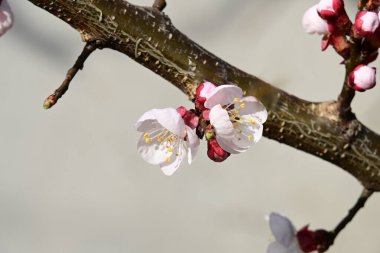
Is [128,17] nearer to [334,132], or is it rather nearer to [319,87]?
[334,132]

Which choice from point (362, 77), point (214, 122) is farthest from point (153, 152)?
point (362, 77)

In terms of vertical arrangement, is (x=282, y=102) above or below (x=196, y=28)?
below

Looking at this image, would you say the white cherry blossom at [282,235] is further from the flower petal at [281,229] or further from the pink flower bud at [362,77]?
the pink flower bud at [362,77]

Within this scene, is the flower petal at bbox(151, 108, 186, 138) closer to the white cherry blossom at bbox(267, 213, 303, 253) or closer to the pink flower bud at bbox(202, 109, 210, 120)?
the pink flower bud at bbox(202, 109, 210, 120)

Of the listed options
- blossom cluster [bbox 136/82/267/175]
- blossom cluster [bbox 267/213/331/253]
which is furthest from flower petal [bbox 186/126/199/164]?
blossom cluster [bbox 267/213/331/253]

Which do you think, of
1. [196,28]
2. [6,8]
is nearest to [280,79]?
[6,8]

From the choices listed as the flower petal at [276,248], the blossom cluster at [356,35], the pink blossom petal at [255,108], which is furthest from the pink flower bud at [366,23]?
the flower petal at [276,248]

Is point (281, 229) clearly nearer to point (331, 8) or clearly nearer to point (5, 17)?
point (331, 8)
